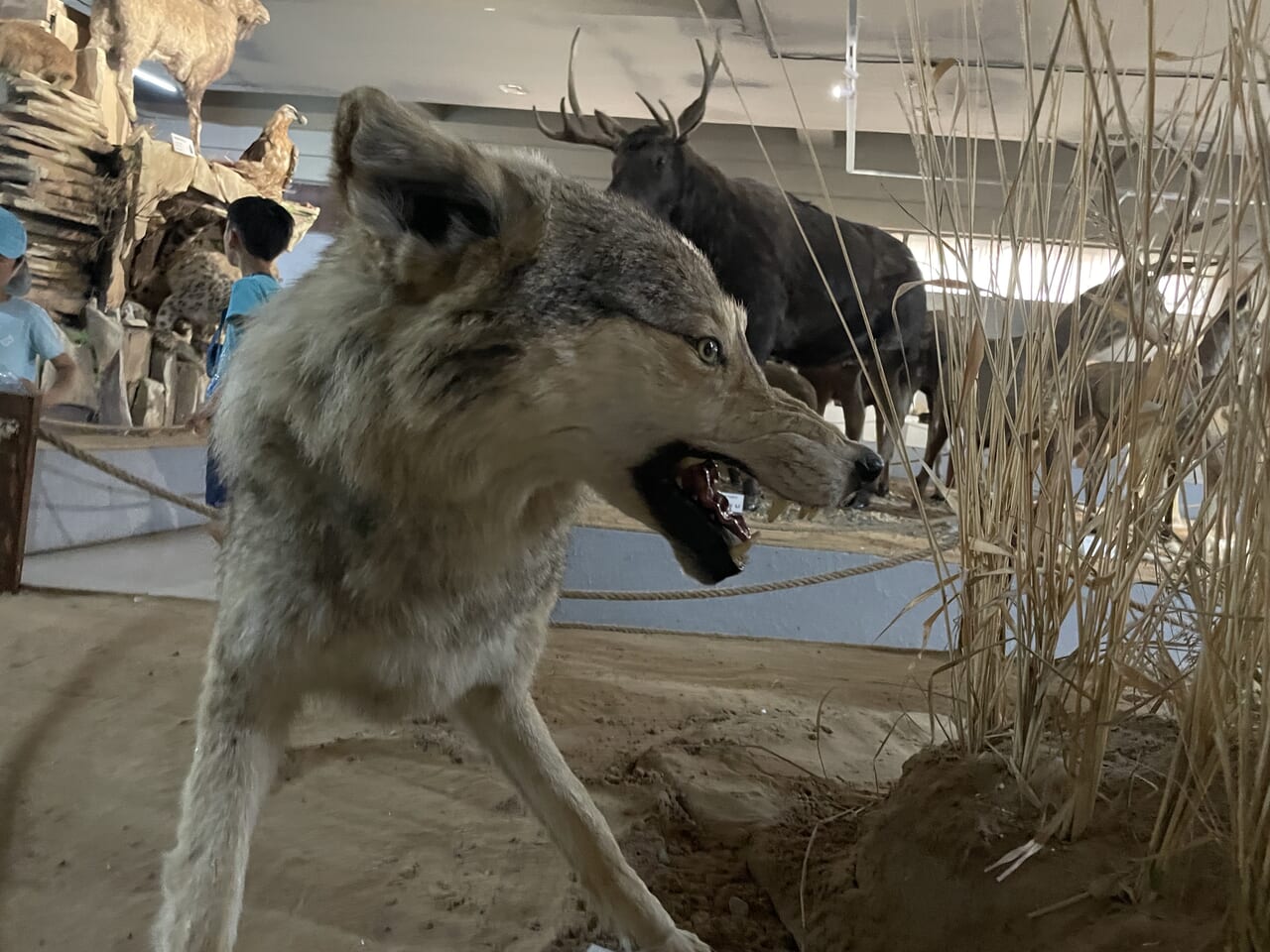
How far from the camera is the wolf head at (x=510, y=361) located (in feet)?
3.89

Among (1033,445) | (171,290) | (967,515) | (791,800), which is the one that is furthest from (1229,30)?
(171,290)

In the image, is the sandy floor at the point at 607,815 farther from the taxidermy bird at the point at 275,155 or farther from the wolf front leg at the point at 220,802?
the taxidermy bird at the point at 275,155

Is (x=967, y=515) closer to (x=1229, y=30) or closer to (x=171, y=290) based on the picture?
(x=1229, y=30)

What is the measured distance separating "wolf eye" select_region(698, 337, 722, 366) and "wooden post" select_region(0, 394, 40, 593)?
276 centimetres

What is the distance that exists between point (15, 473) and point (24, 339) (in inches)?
24.4

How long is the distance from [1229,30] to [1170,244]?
27cm

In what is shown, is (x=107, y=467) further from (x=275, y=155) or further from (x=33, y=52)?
(x=33, y=52)

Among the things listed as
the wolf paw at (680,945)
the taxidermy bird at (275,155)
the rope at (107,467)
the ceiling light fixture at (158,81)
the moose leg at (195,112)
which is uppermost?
the ceiling light fixture at (158,81)

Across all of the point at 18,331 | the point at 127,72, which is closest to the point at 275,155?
the point at 127,72

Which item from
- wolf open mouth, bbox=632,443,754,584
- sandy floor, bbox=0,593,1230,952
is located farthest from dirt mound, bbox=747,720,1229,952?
wolf open mouth, bbox=632,443,754,584

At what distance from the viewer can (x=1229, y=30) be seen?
2.98 ft

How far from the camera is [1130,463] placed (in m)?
1.13

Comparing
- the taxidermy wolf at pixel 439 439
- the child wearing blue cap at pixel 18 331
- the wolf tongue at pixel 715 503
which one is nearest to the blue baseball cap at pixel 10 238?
the child wearing blue cap at pixel 18 331

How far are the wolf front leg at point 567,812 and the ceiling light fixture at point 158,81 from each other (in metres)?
5.01
